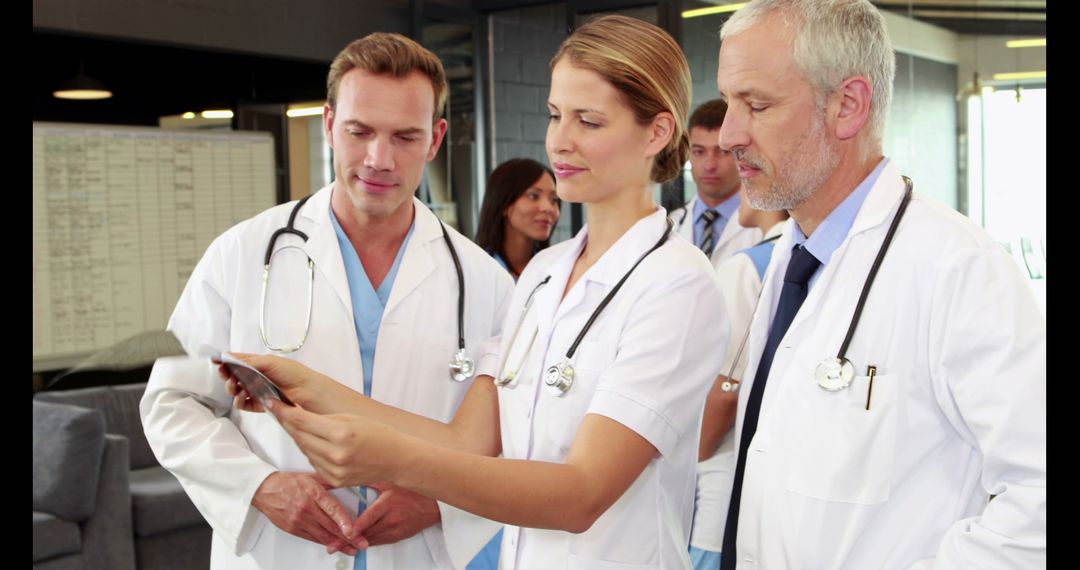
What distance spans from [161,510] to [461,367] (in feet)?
10.6

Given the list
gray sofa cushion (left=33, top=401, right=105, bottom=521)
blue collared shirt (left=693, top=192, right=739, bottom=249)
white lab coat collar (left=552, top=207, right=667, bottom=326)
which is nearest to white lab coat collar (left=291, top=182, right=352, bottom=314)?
white lab coat collar (left=552, top=207, right=667, bottom=326)

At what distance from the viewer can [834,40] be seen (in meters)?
1.39

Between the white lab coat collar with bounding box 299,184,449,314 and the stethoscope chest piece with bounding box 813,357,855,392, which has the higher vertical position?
the white lab coat collar with bounding box 299,184,449,314

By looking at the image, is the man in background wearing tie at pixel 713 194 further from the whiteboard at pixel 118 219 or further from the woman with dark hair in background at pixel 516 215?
the whiteboard at pixel 118 219

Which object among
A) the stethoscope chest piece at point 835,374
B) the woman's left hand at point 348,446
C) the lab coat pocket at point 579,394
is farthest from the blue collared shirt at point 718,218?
the woman's left hand at point 348,446

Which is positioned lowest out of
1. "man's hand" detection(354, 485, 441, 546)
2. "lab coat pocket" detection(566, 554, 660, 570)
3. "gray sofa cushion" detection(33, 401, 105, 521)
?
"gray sofa cushion" detection(33, 401, 105, 521)

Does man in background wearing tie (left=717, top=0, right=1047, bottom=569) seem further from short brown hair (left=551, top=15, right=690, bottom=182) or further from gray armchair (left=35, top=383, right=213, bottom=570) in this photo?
gray armchair (left=35, top=383, right=213, bottom=570)

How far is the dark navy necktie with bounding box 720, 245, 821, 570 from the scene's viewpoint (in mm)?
1495

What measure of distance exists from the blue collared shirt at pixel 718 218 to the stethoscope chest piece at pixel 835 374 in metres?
2.68

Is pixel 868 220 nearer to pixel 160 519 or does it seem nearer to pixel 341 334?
pixel 341 334

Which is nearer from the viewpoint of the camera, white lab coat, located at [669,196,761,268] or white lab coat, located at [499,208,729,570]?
white lab coat, located at [499,208,729,570]

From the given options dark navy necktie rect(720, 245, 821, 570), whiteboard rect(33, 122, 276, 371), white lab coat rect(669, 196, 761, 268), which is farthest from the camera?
whiteboard rect(33, 122, 276, 371)

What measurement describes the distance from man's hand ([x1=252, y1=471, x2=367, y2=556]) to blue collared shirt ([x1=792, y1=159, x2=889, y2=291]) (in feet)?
2.78

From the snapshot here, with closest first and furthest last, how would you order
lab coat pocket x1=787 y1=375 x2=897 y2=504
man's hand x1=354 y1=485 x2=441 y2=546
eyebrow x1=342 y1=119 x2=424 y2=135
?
lab coat pocket x1=787 y1=375 x2=897 y2=504, man's hand x1=354 y1=485 x2=441 y2=546, eyebrow x1=342 y1=119 x2=424 y2=135
